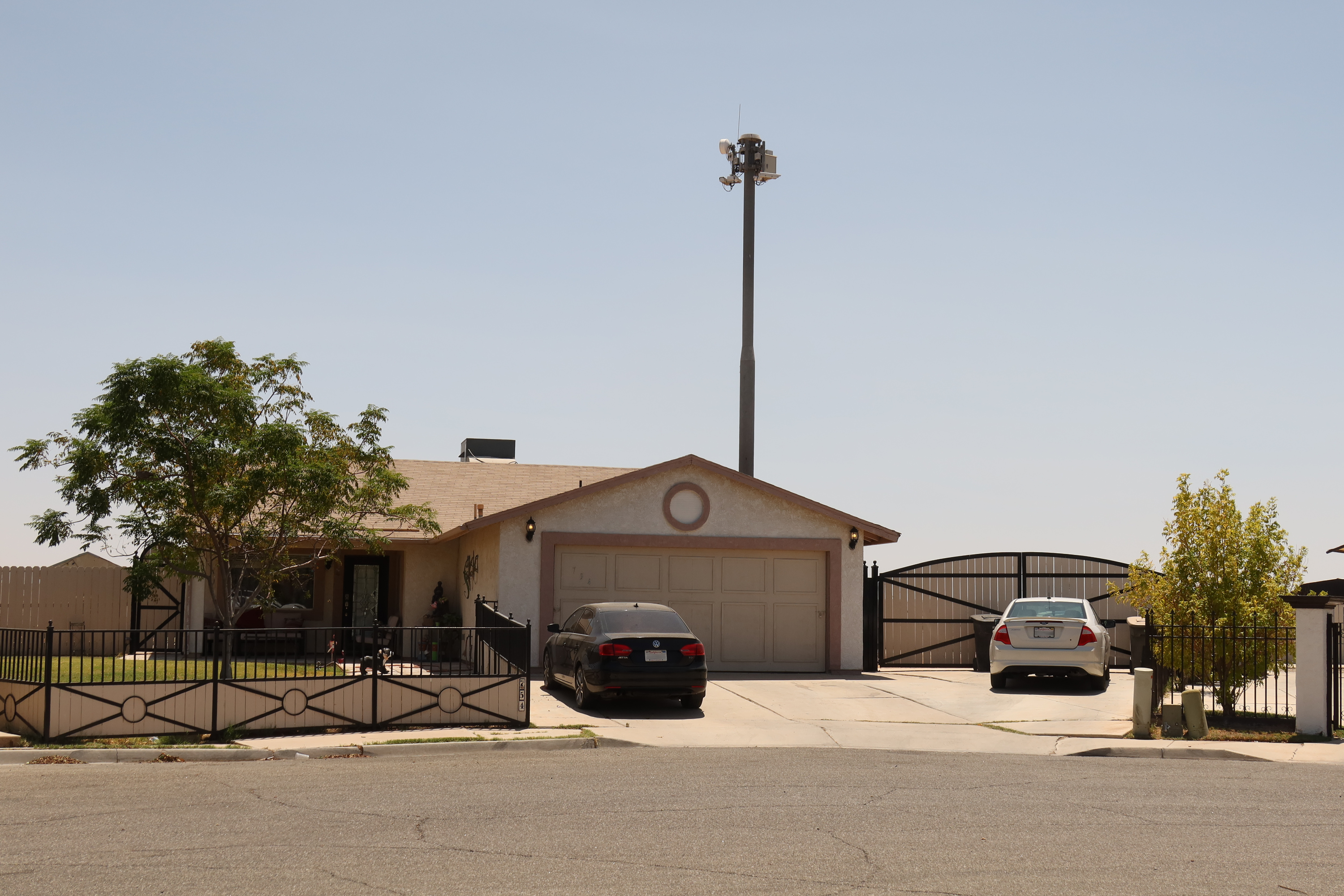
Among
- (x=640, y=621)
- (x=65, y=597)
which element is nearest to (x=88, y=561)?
(x=65, y=597)

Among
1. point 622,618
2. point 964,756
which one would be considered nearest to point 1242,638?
point 964,756

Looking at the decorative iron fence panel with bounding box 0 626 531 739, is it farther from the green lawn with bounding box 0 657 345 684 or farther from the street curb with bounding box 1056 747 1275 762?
the street curb with bounding box 1056 747 1275 762

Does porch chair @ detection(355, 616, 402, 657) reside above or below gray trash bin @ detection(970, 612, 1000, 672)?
above

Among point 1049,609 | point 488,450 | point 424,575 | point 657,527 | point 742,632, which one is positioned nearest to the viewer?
point 1049,609

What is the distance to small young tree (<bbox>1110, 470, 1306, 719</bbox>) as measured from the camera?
1535 centimetres

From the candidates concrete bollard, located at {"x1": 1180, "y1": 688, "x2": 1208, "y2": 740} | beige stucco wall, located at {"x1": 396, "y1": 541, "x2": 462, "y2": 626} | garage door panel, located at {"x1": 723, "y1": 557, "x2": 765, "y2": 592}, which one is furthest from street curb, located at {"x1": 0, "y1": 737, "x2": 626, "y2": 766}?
beige stucco wall, located at {"x1": 396, "y1": 541, "x2": 462, "y2": 626}

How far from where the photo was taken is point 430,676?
555 inches

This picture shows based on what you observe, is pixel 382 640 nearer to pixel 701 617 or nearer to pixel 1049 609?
pixel 701 617

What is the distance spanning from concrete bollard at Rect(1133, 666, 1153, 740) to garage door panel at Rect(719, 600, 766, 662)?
864 centimetres

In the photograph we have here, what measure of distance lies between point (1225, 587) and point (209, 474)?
14.8 m

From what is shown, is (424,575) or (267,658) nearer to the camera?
(267,658)

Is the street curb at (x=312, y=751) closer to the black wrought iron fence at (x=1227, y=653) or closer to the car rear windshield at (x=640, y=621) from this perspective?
the car rear windshield at (x=640, y=621)

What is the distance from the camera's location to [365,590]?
26.6 meters

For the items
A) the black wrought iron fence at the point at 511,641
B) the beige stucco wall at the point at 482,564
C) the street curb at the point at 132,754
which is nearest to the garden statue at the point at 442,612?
the beige stucco wall at the point at 482,564
